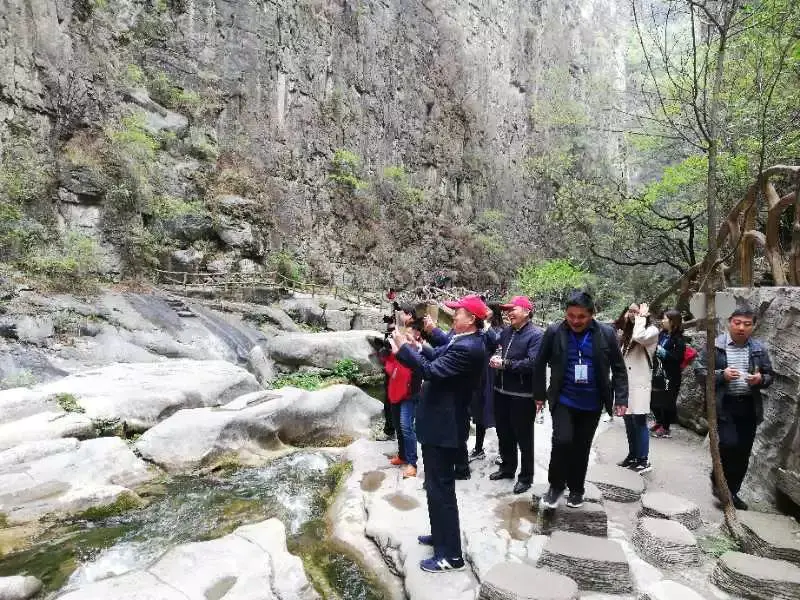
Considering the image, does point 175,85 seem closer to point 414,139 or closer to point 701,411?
point 414,139

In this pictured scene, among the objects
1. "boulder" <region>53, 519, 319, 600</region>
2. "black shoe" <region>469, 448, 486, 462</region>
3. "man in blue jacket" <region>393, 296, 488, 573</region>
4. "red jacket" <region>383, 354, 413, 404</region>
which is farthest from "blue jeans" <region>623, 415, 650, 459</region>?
"boulder" <region>53, 519, 319, 600</region>

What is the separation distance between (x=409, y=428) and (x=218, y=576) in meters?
2.47

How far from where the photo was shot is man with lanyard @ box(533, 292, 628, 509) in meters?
3.76

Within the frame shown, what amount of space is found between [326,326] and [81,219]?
8890mm

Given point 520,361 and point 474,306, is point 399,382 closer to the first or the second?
point 520,361

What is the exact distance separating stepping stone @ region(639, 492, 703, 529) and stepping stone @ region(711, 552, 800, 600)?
640 mm

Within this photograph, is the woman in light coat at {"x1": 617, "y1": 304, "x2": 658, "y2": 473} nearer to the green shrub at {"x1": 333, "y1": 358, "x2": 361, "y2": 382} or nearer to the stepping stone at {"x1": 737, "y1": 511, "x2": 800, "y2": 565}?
the stepping stone at {"x1": 737, "y1": 511, "x2": 800, "y2": 565}

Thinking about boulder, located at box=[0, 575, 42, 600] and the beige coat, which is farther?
the beige coat

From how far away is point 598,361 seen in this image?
3.74 metres

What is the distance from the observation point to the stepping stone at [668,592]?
2968 mm

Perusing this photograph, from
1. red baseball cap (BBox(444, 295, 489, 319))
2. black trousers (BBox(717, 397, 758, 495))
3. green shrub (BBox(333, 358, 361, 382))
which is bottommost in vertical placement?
green shrub (BBox(333, 358, 361, 382))

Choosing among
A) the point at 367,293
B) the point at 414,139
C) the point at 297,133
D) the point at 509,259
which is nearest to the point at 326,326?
the point at 367,293

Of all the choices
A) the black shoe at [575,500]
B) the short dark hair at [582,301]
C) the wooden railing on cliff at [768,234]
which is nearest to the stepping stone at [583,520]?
the black shoe at [575,500]

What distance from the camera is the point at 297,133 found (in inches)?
1064
